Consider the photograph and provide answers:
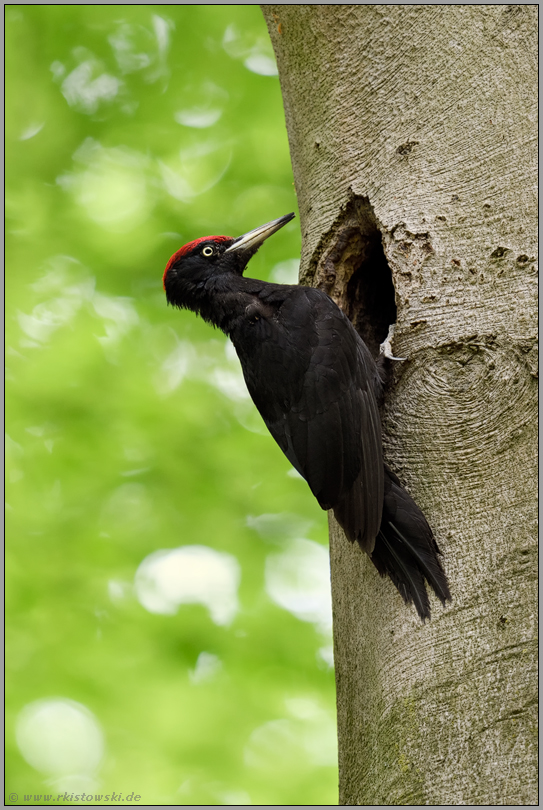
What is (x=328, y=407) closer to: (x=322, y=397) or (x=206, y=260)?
(x=322, y=397)

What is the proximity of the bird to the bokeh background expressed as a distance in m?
1.20

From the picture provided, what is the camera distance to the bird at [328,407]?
86.4 inches

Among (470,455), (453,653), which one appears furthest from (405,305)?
(453,653)

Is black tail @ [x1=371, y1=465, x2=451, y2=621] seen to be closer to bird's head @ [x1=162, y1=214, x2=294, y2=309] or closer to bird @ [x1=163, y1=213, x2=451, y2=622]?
bird @ [x1=163, y1=213, x2=451, y2=622]

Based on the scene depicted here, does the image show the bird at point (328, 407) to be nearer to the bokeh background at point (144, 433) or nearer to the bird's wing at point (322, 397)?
the bird's wing at point (322, 397)

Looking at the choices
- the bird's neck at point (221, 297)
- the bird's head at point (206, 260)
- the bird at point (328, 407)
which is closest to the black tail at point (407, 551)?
the bird at point (328, 407)

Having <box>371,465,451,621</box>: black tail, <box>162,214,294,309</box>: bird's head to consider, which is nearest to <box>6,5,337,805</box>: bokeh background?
<box>162,214,294,309</box>: bird's head

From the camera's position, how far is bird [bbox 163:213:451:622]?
219cm

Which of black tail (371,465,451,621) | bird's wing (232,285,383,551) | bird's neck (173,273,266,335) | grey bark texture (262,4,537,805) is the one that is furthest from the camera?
bird's neck (173,273,266,335)

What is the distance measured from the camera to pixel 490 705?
1.80 meters

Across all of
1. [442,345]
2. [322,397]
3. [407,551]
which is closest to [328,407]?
[322,397]

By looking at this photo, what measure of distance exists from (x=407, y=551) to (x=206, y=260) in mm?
1840

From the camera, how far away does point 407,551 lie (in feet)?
7.10

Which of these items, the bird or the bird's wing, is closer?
the bird
